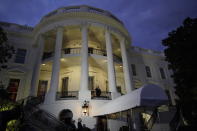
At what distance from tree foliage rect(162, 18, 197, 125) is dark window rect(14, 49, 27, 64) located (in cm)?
1631

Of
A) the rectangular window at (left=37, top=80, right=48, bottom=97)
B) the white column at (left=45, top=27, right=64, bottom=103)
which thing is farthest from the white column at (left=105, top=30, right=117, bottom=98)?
the rectangular window at (left=37, top=80, right=48, bottom=97)

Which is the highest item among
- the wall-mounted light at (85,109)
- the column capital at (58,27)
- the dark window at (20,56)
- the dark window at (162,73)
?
the column capital at (58,27)

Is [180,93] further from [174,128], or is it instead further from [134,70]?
[134,70]

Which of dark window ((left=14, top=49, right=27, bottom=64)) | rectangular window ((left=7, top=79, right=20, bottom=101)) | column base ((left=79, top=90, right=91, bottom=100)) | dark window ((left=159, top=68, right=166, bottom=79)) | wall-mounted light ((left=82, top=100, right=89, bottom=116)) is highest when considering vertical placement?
dark window ((left=14, top=49, right=27, bottom=64))

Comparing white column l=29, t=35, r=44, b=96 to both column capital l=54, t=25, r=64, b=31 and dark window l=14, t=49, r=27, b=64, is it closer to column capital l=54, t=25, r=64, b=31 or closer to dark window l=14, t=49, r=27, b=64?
column capital l=54, t=25, r=64, b=31

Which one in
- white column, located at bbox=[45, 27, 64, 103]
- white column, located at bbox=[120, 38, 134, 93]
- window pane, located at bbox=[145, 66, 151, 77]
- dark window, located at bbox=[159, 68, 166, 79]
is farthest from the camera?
dark window, located at bbox=[159, 68, 166, 79]

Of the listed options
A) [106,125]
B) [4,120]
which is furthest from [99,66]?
[4,120]

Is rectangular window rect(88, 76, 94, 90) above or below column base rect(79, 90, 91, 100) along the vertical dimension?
above

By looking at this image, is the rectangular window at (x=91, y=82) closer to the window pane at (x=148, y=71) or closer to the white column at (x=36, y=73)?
the white column at (x=36, y=73)

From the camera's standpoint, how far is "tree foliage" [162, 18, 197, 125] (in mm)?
9867

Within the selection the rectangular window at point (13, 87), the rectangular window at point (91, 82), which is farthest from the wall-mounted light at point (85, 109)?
the rectangular window at point (13, 87)

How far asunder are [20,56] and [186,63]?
58.5 ft

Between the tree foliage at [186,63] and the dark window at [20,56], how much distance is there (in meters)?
16.3

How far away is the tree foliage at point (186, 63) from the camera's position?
9.87 m
